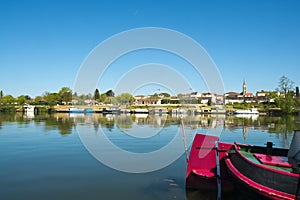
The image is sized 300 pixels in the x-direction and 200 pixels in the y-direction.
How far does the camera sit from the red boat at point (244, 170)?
7168 mm

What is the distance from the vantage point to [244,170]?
8359mm

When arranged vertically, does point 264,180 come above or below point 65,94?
below

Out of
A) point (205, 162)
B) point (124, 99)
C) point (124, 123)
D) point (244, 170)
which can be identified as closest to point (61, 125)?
point (124, 123)

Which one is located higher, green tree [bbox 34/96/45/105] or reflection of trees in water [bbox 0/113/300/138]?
green tree [bbox 34/96/45/105]

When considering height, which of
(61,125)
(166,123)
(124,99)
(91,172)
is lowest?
(91,172)

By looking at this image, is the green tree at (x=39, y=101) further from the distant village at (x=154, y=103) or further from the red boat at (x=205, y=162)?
the red boat at (x=205, y=162)

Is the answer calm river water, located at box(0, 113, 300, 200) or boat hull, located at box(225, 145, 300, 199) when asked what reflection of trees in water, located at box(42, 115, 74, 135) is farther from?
boat hull, located at box(225, 145, 300, 199)

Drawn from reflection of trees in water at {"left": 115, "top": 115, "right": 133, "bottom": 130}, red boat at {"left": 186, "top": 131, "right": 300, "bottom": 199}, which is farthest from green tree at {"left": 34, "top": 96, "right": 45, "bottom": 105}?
red boat at {"left": 186, "top": 131, "right": 300, "bottom": 199}

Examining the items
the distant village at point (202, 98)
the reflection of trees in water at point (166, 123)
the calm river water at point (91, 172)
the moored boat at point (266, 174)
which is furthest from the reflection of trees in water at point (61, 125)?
the distant village at point (202, 98)

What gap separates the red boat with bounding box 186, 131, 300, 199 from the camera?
717 centimetres

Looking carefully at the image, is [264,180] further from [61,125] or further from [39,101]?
[39,101]

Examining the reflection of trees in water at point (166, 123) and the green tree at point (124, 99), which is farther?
the green tree at point (124, 99)

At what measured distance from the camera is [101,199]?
8984 mm

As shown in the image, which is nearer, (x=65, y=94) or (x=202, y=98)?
(x=65, y=94)
